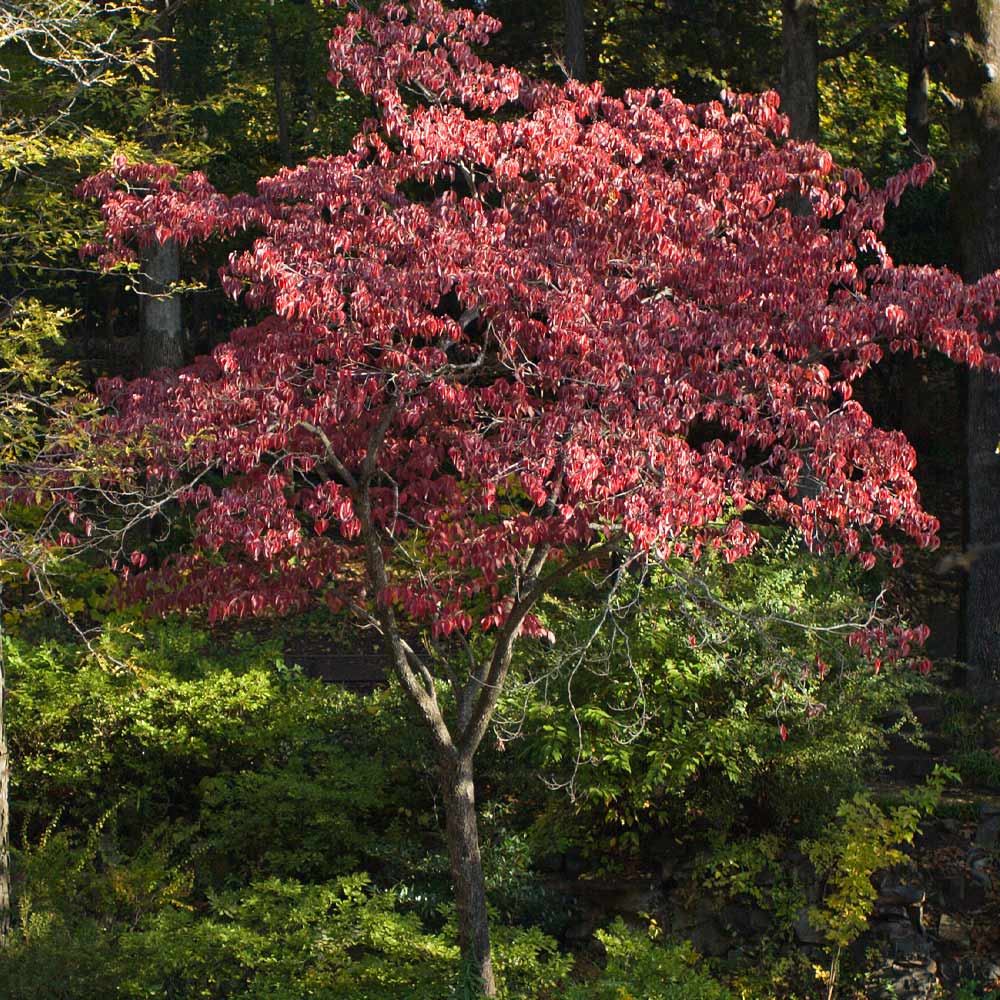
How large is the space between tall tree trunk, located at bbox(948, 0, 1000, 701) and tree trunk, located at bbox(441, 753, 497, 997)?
6.42 metres

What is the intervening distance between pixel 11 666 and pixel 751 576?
5837 mm

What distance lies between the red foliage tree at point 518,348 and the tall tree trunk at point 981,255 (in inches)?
203

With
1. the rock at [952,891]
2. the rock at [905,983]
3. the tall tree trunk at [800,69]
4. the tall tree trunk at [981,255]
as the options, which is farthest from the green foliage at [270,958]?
the tall tree trunk at [800,69]

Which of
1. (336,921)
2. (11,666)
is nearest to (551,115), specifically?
(336,921)

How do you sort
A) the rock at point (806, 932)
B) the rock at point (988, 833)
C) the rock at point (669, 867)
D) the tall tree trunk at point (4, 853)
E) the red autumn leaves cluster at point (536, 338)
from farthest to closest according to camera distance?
the rock at point (988, 833)
the rock at point (669, 867)
the rock at point (806, 932)
the tall tree trunk at point (4, 853)
the red autumn leaves cluster at point (536, 338)

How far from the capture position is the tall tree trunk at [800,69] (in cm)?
1348

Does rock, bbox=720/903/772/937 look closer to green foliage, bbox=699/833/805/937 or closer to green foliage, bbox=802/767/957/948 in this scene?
green foliage, bbox=699/833/805/937

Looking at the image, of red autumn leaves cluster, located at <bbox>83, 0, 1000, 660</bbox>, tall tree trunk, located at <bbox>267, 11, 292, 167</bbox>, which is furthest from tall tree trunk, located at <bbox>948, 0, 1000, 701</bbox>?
tall tree trunk, located at <bbox>267, 11, 292, 167</bbox>

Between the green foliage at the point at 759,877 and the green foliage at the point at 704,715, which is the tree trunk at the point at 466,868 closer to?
the green foliage at the point at 704,715

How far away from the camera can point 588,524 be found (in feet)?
20.5

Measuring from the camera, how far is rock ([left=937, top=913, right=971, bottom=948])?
29.7ft

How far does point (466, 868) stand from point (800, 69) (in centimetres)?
974

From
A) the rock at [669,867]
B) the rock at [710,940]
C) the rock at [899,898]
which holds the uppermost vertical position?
the rock at [669,867]

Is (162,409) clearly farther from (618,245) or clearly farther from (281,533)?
(618,245)
